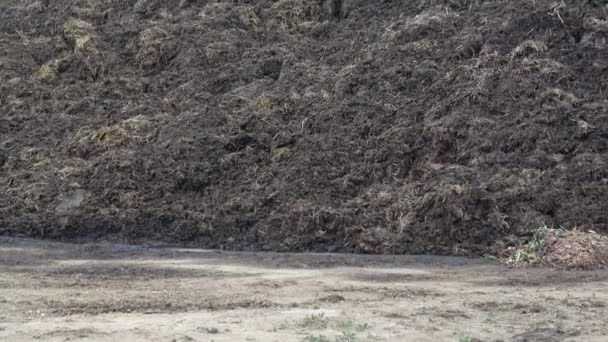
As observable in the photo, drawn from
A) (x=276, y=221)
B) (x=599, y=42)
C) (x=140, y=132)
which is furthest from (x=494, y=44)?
(x=140, y=132)

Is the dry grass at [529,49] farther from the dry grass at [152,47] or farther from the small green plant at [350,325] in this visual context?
the small green plant at [350,325]

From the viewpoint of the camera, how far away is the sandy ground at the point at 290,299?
5902 millimetres

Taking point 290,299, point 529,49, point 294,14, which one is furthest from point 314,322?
point 294,14

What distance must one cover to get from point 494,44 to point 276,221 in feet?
16.1

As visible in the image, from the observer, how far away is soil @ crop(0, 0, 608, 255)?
1050 centimetres

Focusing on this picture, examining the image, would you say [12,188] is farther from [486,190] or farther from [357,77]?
[486,190]

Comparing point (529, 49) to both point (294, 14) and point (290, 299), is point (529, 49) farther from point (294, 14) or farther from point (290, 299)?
point (290, 299)

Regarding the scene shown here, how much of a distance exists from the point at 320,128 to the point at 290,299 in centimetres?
583

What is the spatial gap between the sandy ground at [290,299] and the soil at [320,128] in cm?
121

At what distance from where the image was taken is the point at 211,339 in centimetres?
568

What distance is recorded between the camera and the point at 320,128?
41.5ft

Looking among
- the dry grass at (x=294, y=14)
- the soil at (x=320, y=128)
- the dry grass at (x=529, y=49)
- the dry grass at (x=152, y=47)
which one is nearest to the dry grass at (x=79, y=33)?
the soil at (x=320, y=128)

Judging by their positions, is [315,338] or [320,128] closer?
[315,338]

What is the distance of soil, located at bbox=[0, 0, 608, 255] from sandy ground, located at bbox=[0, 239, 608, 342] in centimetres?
121
